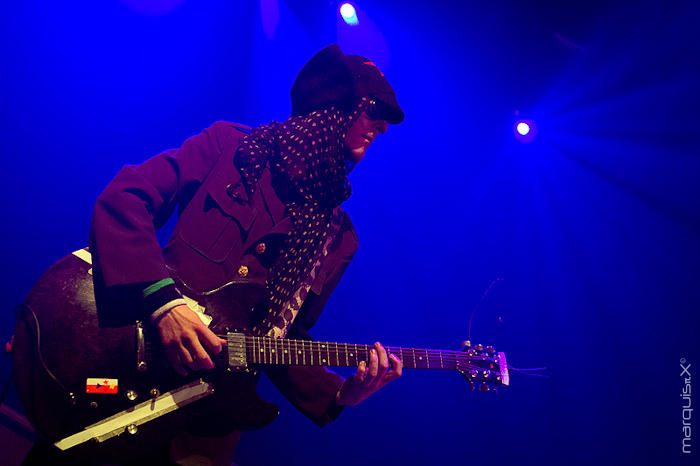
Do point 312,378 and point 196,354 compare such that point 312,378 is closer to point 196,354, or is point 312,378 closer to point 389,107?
point 196,354

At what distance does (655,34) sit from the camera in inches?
153

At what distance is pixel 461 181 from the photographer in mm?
4555

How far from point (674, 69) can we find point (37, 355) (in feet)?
17.1

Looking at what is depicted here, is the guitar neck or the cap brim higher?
the cap brim

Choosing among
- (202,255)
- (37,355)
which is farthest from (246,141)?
(37,355)

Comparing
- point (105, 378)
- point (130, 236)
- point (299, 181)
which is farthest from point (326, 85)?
point (105, 378)

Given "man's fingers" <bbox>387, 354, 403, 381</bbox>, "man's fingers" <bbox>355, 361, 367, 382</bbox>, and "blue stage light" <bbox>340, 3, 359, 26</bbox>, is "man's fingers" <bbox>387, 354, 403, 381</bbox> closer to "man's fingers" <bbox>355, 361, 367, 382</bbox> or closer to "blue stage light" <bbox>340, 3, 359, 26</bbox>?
"man's fingers" <bbox>355, 361, 367, 382</bbox>

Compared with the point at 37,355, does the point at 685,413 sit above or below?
above

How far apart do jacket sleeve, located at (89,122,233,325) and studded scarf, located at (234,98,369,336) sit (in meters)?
0.39

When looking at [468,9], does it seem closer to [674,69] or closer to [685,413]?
[674,69]

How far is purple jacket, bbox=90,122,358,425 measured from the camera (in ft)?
5.31

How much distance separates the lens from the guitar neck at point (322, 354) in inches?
75.3

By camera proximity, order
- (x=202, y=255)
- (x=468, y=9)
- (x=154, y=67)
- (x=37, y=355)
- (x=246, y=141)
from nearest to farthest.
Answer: (x=37, y=355) → (x=202, y=255) → (x=246, y=141) → (x=154, y=67) → (x=468, y=9)

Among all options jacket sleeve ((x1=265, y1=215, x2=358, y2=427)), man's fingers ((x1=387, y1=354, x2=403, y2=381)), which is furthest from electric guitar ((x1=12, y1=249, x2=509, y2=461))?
man's fingers ((x1=387, y1=354, x2=403, y2=381))
